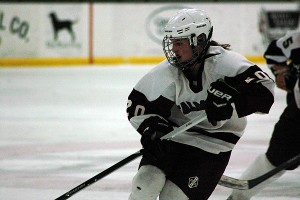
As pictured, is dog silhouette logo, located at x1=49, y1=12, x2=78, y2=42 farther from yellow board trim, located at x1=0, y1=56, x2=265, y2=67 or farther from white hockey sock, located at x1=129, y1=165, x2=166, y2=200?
white hockey sock, located at x1=129, y1=165, x2=166, y2=200

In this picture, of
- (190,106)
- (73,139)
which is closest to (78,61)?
(73,139)

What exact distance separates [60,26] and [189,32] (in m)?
8.60

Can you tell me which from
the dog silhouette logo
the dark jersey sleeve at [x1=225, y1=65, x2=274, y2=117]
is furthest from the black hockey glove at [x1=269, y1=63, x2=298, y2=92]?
the dog silhouette logo

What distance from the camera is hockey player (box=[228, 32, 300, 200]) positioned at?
3.55m

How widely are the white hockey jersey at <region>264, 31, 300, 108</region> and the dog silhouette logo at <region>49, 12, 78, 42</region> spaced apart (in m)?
7.69

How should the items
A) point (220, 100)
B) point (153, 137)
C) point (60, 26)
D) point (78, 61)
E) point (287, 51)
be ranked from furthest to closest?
1. point (78, 61)
2. point (60, 26)
3. point (287, 51)
4. point (153, 137)
5. point (220, 100)

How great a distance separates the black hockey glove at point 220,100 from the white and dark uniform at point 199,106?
64 mm

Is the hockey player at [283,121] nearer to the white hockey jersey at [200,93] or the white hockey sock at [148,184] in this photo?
the white hockey jersey at [200,93]

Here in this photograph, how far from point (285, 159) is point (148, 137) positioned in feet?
3.28

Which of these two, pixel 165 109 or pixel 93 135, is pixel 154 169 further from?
pixel 93 135

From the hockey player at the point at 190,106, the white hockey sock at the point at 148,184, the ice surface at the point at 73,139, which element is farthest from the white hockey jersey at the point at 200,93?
the ice surface at the point at 73,139

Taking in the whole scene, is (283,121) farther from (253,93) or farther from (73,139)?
(73,139)

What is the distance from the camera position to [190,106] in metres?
2.91

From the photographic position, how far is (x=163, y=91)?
287 cm
